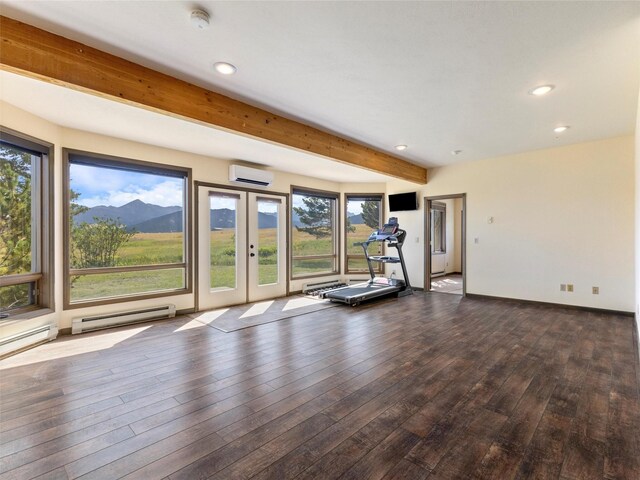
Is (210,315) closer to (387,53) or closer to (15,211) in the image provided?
(15,211)

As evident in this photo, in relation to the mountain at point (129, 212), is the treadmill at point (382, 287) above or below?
below

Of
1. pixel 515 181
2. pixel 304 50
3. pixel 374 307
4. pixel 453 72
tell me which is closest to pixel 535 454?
pixel 453 72

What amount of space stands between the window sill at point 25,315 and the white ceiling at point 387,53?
2.23m

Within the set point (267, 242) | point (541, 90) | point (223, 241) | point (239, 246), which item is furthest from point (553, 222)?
point (223, 241)

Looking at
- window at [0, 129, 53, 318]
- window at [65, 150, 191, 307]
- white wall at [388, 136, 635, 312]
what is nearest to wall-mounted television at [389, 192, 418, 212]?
white wall at [388, 136, 635, 312]

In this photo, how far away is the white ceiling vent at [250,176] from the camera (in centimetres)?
521

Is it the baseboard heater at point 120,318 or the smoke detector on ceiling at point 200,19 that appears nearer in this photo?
the smoke detector on ceiling at point 200,19

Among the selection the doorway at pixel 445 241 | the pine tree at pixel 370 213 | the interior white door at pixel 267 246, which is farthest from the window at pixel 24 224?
the doorway at pixel 445 241

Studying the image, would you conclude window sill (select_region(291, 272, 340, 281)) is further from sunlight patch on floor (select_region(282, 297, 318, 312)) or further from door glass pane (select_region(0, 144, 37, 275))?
door glass pane (select_region(0, 144, 37, 275))

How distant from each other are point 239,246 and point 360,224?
3.24m

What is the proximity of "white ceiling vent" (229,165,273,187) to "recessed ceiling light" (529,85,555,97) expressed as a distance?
4.04 m

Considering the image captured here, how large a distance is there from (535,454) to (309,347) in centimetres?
212

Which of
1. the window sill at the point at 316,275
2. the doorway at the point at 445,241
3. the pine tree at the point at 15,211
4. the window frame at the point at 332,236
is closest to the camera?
the pine tree at the point at 15,211

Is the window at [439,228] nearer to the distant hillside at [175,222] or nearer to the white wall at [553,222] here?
the white wall at [553,222]
